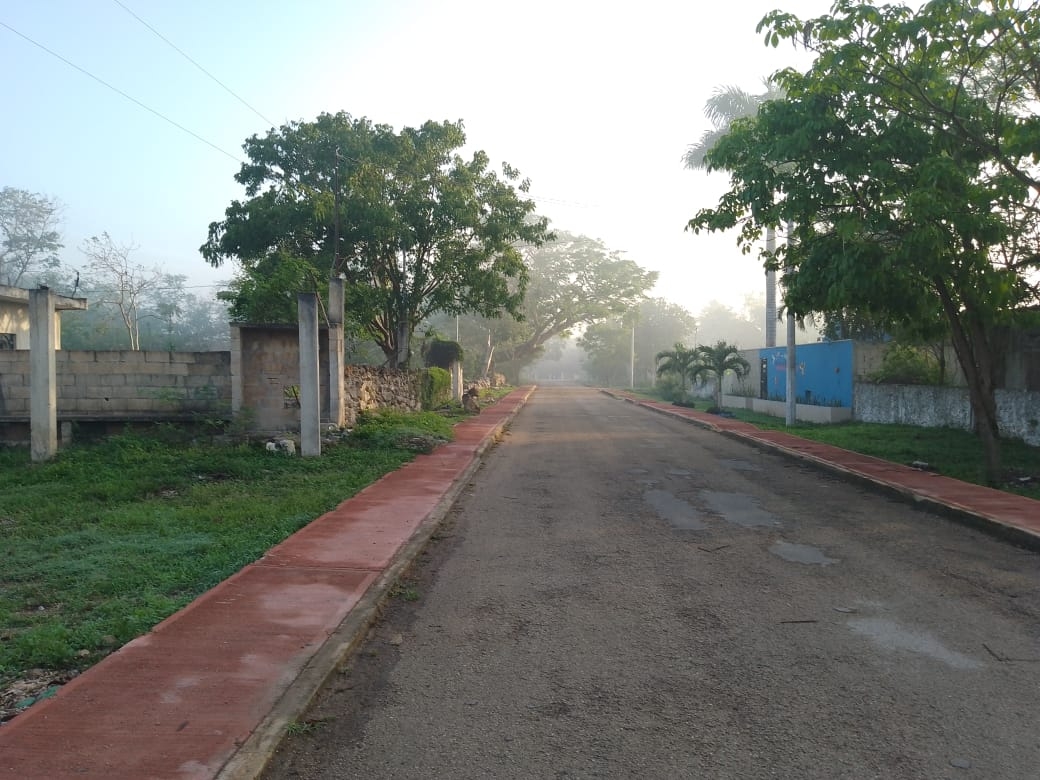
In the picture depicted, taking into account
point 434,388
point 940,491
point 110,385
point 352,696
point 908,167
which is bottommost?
point 352,696

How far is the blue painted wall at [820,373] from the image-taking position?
79.2 ft

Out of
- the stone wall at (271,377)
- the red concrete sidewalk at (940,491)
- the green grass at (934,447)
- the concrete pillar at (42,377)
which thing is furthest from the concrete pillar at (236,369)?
the green grass at (934,447)

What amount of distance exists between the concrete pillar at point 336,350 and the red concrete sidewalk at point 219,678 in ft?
27.0

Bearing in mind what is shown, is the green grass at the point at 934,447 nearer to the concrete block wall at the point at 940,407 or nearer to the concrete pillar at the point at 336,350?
the concrete block wall at the point at 940,407

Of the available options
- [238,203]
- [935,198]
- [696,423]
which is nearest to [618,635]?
[935,198]

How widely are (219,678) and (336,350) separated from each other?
38.3 feet

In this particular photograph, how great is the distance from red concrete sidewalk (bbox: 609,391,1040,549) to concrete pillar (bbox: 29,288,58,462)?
42.1ft

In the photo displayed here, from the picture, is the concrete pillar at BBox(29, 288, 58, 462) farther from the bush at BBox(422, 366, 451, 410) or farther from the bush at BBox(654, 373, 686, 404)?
the bush at BBox(654, 373, 686, 404)

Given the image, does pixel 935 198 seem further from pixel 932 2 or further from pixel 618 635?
pixel 618 635

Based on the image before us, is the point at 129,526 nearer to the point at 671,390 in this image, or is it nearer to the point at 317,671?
the point at 317,671

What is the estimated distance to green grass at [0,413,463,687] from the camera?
17.5 ft

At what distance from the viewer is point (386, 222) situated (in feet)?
73.0

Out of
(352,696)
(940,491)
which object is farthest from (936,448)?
(352,696)

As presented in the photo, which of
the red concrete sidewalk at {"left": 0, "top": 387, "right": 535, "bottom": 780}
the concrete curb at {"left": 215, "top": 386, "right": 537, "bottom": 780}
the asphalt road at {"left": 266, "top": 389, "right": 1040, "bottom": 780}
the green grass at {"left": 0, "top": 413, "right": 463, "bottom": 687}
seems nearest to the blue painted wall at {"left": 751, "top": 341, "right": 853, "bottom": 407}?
the green grass at {"left": 0, "top": 413, "right": 463, "bottom": 687}
